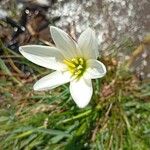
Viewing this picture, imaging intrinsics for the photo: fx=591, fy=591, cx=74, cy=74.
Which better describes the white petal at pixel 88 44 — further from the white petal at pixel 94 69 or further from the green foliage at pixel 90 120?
the green foliage at pixel 90 120

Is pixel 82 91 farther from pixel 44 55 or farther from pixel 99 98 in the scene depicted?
pixel 99 98

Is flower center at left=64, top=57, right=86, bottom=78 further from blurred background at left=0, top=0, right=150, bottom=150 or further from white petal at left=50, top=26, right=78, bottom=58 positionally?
blurred background at left=0, top=0, right=150, bottom=150

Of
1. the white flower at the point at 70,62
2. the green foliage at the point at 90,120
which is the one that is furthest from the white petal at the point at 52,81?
the green foliage at the point at 90,120

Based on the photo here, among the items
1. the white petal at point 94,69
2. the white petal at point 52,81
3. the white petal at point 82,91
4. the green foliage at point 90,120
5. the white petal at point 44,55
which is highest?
the white petal at point 44,55

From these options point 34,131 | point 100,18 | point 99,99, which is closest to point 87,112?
point 99,99

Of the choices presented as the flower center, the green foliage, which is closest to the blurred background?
the green foliage

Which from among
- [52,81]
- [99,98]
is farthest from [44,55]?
[99,98]
